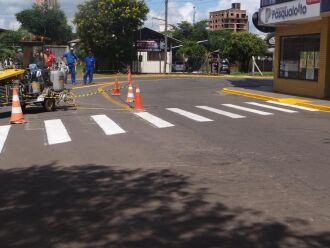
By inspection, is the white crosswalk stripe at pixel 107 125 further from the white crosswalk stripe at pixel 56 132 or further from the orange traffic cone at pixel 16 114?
the orange traffic cone at pixel 16 114

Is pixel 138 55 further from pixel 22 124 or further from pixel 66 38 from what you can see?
pixel 22 124

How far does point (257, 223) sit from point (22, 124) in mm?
9515

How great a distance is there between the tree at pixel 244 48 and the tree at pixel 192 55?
11.5 feet

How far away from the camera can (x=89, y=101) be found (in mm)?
19797

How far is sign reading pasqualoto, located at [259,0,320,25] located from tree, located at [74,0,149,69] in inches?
918

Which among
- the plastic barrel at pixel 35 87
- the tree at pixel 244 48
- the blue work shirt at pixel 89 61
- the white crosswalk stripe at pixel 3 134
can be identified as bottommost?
the white crosswalk stripe at pixel 3 134

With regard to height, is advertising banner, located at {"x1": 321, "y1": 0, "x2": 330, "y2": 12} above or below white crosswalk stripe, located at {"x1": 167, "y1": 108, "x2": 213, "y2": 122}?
above

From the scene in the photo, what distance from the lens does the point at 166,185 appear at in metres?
7.05

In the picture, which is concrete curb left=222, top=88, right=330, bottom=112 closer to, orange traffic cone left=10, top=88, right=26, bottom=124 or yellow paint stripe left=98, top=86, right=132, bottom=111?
yellow paint stripe left=98, top=86, right=132, bottom=111

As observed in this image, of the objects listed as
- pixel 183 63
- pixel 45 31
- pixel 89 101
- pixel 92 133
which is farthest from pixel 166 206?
pixel 45 31

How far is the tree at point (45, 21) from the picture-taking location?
78.6m

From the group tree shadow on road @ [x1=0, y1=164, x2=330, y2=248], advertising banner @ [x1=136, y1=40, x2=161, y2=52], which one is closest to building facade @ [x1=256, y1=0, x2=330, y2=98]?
tree shadow on road @ [x1=0, y1=164, x2=330, y2=248]

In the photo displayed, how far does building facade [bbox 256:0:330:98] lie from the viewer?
20.7 meters

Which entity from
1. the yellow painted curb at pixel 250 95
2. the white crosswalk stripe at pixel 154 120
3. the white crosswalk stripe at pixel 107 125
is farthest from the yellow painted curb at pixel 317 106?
the white crosswalk stripe at pixel 107 125
